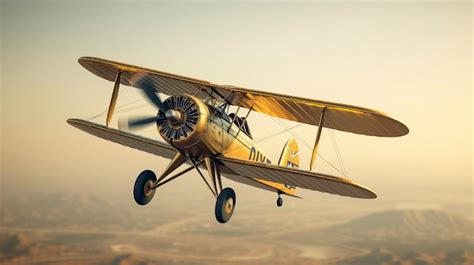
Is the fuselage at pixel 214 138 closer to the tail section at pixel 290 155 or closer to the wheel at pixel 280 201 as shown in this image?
the wheel at pixel 280 201

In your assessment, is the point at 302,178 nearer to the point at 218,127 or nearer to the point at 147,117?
the point at 218,127

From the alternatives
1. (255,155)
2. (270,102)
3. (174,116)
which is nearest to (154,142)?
(174,116)

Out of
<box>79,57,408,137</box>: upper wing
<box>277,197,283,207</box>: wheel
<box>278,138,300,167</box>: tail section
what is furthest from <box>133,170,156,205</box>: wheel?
<box>278,138,300,167</box>: tail section

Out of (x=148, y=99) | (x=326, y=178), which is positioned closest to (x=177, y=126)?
(x=148, y=99)

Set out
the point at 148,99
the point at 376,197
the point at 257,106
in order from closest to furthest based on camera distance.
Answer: the point at 376,197
the point at 148,99
the point at 257,106

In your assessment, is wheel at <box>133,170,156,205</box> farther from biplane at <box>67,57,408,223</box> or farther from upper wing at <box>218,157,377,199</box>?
upper wing at <box>218,157,377,199</box>

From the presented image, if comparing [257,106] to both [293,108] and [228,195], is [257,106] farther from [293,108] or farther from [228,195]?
[228,195]
